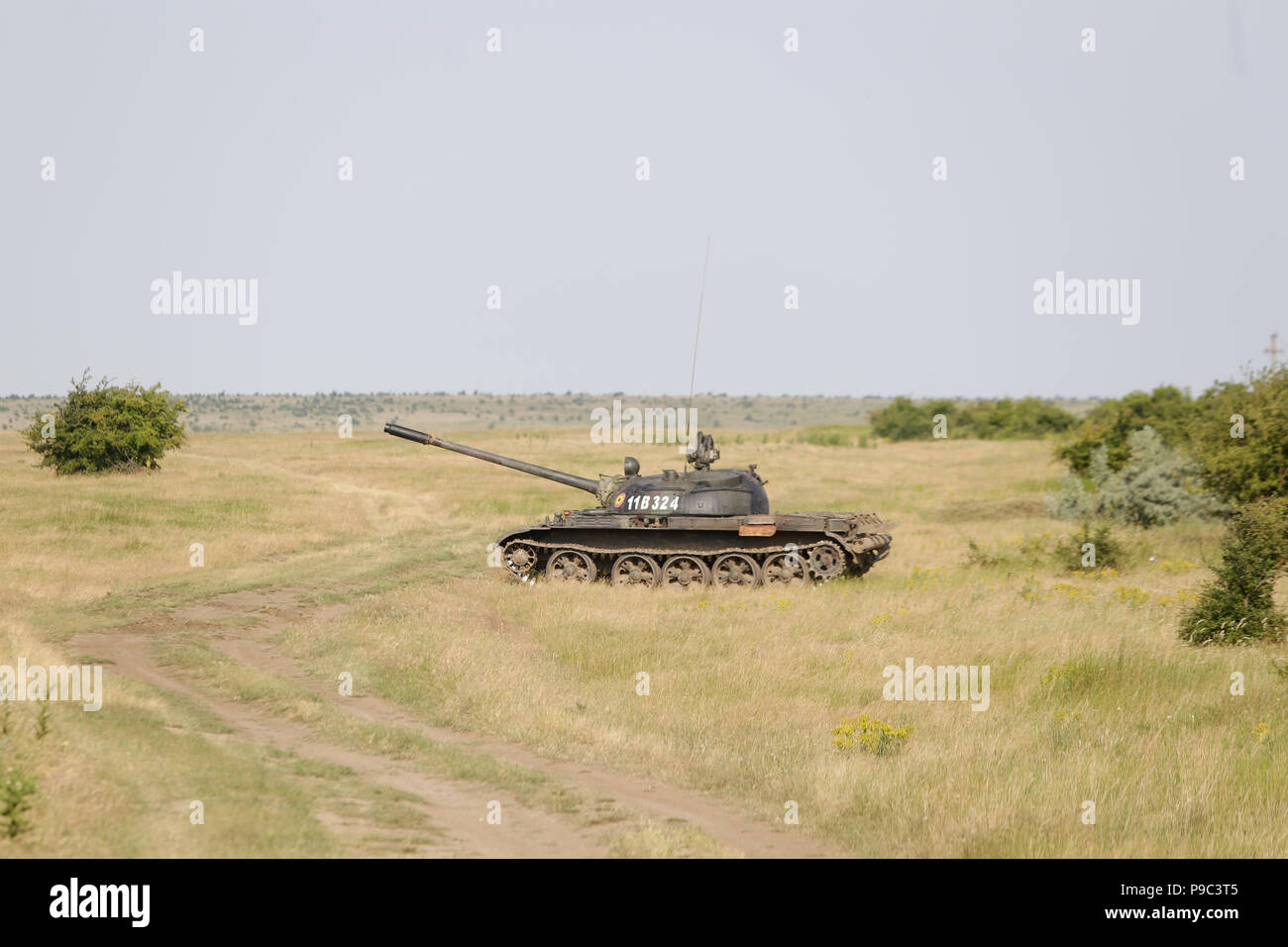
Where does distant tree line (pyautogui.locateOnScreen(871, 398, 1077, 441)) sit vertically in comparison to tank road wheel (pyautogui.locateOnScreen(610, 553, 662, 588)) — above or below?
above

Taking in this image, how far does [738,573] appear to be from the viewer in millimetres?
22250

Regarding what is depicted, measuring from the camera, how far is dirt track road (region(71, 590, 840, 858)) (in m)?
8.96

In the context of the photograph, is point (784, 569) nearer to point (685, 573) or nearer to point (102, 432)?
point (685, 573)

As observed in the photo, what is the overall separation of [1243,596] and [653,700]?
9.51m

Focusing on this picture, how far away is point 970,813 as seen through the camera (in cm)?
968

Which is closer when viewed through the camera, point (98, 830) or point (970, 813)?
point (98, 830)

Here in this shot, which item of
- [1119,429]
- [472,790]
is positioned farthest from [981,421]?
[472,790]

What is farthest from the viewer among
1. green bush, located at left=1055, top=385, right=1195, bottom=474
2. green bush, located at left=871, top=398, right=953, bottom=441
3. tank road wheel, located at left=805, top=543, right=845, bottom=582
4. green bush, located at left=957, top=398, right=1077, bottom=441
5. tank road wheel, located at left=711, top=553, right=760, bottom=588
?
green bush, located at left=871, top=398, right=953, bottom=441

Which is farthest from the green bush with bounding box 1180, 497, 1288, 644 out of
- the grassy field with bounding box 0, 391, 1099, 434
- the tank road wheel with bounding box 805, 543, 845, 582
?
the grassy field with bounding box 0, 391, 1099, 434

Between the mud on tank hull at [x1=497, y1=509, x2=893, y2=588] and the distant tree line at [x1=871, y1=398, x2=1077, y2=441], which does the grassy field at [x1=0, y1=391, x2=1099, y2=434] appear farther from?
the mud on tank hull at [x1=497, y1=509, x2=893, y2=588]

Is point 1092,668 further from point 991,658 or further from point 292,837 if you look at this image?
point 292,837

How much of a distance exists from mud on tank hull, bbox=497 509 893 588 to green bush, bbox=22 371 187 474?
26.6 metres
